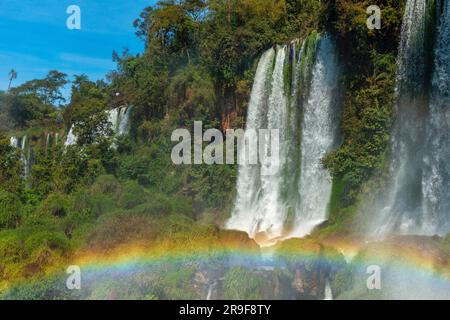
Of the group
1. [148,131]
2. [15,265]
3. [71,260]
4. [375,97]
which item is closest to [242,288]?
[71,260]

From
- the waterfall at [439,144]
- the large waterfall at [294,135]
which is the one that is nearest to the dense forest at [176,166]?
the large waterfall at [294,135]

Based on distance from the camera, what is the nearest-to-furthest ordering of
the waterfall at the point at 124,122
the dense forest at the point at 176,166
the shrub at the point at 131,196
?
the dense forest at the point at 176,166 → the shrub at the point at 131,196 → the waterfall at the point at 124,122

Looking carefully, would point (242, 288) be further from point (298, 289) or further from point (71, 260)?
point (71, 260)

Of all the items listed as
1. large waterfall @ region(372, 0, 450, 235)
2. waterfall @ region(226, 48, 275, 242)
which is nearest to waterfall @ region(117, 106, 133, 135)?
waterfall @ region(226, 48, 275, 242)

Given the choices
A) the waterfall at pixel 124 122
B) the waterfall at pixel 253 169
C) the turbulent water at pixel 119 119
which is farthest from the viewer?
the turbulent water at pixel 119 119

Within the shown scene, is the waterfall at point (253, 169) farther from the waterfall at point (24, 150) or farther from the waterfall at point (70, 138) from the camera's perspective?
the waterfall at point (24, 150)

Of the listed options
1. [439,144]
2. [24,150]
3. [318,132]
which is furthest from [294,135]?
[24,150]

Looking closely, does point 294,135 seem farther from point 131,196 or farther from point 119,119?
point 119,119
